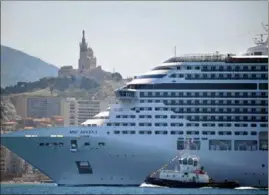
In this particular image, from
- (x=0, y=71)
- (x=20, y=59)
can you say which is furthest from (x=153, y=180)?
(x=20, y=59)

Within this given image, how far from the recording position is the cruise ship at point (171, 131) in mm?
55875

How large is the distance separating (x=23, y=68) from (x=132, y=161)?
130064mm

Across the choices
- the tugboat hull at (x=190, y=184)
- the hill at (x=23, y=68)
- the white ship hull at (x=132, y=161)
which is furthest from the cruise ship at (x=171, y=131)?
the hill at (x=23, y=68)

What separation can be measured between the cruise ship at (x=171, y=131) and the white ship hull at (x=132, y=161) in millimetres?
54

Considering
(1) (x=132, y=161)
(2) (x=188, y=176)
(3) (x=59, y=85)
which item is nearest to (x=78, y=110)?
(3) (x=59, y=85)

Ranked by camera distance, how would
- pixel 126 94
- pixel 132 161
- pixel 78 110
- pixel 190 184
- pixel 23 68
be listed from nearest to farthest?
pixel 132 161
pixel 190 184
pixel 126 94
pixel 78 110
pixel 23 68

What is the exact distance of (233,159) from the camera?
185 ft

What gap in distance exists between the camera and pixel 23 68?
184 m

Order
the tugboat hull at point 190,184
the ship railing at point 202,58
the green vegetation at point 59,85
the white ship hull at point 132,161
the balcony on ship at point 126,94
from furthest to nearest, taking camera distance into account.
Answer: the green vegetation at point 59,85
the ship railing at point 202,58
the balcony on ship at point 126,94
the tugboat hull at point 190,184
the white ship hull at point 132,161

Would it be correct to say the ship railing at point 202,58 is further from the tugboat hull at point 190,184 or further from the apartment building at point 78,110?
the apartment building at point 78,110

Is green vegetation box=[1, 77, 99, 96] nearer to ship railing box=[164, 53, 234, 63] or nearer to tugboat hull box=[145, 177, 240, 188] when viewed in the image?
ship railing box=[164, 53, 234, 63]

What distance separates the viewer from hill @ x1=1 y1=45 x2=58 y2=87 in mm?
172625

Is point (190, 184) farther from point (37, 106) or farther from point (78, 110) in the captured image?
point (37, 106)

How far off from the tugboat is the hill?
376ft
